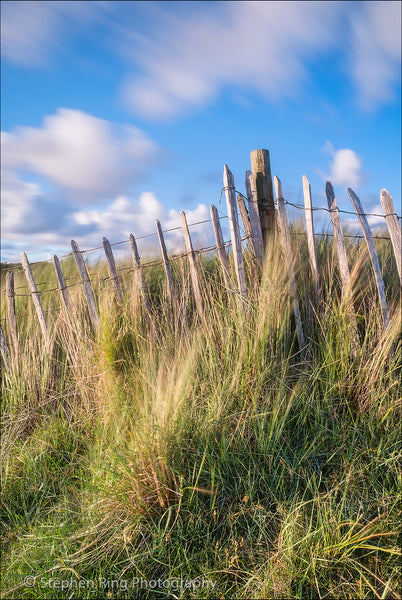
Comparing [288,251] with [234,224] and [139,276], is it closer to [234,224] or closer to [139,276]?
[234,224]

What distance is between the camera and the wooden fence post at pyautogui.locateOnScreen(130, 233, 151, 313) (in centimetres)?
403

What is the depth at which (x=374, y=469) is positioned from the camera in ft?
8.66

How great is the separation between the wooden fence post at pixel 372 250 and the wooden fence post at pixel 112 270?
231 cm

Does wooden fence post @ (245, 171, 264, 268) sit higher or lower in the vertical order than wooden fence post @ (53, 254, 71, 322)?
higher

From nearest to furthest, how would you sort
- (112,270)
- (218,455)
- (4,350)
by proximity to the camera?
→ (218,455)
(112,270)
(4,350)

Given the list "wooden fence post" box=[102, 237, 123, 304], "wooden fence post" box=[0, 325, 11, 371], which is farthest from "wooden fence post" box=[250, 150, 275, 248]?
"wooden fence post" box=[0, 325, 11, 371]

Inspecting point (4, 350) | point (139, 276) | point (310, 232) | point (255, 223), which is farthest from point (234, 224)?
point (4, 350)

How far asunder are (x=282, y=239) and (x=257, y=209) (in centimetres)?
34

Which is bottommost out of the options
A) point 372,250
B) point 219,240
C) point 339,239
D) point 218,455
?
point 218,455

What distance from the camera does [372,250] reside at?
369 centimetres

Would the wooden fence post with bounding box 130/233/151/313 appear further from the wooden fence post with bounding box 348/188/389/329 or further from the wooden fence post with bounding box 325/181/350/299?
the wooden fence post with bounding box 348/188/389/329

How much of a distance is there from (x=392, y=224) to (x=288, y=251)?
39.9 inches

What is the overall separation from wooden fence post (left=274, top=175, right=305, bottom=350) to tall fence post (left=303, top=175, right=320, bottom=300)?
19cm

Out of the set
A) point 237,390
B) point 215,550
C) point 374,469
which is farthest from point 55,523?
point 374,469
